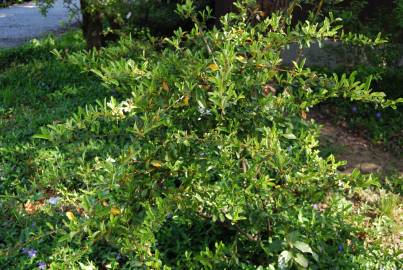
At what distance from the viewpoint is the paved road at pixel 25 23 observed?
35.1 ft

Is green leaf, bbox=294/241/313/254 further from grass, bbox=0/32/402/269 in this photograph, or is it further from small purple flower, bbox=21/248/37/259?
small purple flower, bbox=21/248/37/259

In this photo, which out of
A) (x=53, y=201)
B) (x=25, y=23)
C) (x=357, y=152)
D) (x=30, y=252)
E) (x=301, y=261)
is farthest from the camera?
(x=25, y=23)

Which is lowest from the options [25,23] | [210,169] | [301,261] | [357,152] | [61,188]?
[25,23]

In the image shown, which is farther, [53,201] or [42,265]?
[53,201]

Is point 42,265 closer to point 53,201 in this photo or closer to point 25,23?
point 53,201

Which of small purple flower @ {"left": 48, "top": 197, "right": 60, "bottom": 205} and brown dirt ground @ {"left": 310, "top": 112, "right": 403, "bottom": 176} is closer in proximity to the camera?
small purple flower @ {"left": 48, "top": 197, "right": 60, "bottom": 205}

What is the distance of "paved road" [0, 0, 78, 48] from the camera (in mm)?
10703

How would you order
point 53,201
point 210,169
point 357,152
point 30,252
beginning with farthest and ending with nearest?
point 357,152 → point 53,201 → point 30,252 → point 210,169

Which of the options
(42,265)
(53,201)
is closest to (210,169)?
(42,265)

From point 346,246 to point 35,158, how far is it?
217cm

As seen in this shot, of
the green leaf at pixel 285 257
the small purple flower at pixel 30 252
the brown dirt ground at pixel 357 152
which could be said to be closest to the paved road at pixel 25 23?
the brown dirt ground at pixel 357 152

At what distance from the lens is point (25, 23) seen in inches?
501

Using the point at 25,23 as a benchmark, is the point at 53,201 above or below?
above

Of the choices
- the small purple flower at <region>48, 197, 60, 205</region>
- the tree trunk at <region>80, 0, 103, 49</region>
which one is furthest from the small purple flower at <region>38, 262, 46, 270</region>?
the tree trunk at <region>80, 0, 103, 49</region>
